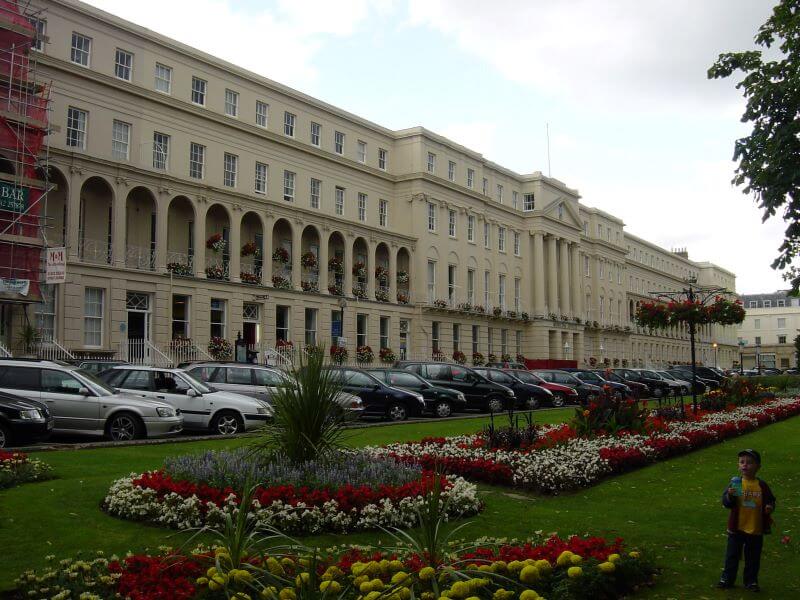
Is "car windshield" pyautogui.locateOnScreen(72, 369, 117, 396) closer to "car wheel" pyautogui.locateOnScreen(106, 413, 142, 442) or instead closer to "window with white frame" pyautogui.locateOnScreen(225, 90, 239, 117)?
"car wheel" pyautogui.locateOnScreen(106, 413, 142, 442)

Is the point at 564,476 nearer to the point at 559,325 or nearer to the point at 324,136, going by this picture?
the point at 324,136

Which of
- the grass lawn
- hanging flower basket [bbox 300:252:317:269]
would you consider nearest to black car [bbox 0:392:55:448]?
the grass lawn

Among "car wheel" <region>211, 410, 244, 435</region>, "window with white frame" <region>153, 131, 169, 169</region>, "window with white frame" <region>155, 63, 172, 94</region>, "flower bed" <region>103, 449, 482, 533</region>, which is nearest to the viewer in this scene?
"flower bed" <region>103, 449, 482, 533</region>

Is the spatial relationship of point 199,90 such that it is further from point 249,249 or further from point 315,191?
point 315,191

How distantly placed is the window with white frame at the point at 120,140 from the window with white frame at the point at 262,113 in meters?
8.67

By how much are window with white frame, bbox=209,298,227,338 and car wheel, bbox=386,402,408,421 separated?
1499 centimetres

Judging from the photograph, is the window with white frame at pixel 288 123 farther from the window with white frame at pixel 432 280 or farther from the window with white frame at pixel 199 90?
the window with white frame at pixel 432 280

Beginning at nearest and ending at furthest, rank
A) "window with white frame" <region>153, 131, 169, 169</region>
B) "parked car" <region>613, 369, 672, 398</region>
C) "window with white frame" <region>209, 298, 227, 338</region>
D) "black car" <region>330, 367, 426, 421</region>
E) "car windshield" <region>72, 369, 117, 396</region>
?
"car windshield" <region>72, 369, 117, 396</region>, "black car" <region>330, 367, 426, 421</region>, "window with white frame" <region>153, 131, 169, 169</region>, "window with white frame" <region>209, 298, 227, 338</region>, "parked car" <region>613, 369, 672, 398</region>

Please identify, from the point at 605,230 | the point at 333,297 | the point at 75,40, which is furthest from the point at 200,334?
the point at 605,230

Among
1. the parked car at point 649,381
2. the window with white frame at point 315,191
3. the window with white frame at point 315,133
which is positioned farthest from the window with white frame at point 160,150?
the parked car at point 649,381

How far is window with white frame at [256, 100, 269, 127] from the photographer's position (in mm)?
41531

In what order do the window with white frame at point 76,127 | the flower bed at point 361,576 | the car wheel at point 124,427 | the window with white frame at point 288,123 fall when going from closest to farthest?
the flower bed at point 361,576, the car wheel at point 124,427, the window with white frame at point 76,127, the window with white frame at point 288,123

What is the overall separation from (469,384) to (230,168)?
1812 cm

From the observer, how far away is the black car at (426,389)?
26828mm
